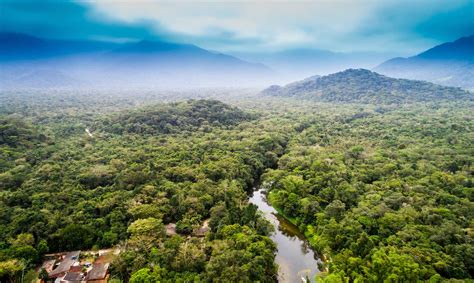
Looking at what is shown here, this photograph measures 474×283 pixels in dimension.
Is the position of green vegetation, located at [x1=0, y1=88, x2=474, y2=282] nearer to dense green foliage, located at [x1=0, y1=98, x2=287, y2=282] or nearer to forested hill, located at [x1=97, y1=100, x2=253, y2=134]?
dense green foliage, located at [x1=0, y1=98, x2=287, y2=282]

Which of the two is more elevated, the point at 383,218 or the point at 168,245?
the point at 383,218

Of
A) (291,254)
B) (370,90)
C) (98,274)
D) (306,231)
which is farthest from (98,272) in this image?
(370,90)

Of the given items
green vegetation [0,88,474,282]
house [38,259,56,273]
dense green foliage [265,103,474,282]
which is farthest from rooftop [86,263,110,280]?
dense green foliage [265,103,474,282]

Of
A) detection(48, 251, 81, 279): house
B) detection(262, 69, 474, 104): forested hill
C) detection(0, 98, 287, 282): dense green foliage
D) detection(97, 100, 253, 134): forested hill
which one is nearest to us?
detection(48, 251, 81, 279): house

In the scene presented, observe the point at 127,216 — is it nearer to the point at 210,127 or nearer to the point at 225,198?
the point at 225,198

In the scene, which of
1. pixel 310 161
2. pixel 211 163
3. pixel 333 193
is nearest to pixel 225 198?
pixel 211 163

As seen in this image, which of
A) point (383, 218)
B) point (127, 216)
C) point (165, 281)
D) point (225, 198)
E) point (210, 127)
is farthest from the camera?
point (210, 127)

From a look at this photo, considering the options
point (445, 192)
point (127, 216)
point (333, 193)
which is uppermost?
point (445, 192)

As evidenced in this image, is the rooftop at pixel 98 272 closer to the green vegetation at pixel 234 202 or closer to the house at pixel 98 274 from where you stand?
the house at pixel 98 274
